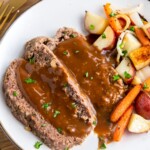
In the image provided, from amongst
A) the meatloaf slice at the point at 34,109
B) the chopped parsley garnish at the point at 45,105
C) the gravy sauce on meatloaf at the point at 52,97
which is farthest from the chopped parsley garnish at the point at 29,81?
the chopped parsley garnish at the point at 45,105

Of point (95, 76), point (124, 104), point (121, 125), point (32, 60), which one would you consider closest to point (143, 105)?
point (124, 104)

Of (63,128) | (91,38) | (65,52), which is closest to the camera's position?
(63,128)

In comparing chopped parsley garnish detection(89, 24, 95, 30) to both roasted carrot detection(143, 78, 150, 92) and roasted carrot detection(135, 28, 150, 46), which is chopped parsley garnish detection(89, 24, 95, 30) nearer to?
roasted carrot detection(135, 28, 150, 46)

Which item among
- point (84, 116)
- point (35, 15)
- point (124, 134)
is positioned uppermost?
point (35, 15)

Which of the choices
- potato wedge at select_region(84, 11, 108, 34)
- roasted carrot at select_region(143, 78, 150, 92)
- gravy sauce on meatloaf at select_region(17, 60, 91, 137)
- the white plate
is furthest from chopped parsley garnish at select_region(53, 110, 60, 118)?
potato wedge at select_region(84, 11, 108, 34)

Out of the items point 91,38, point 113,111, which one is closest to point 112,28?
point 91,38

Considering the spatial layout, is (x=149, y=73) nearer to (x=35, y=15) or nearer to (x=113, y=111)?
(x=113, y=111)

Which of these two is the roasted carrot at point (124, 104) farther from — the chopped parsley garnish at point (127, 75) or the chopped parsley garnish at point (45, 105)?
the chopped parsley garnish at point (45, 105)
